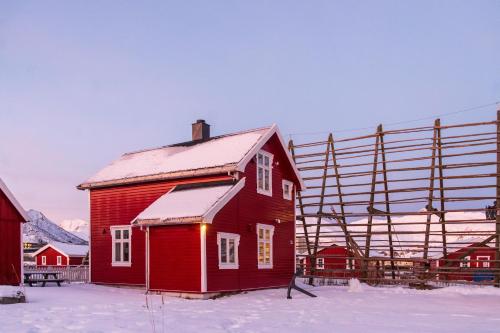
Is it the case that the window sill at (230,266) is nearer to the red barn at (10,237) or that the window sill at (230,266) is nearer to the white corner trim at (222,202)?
the white corner trim at (222,202)

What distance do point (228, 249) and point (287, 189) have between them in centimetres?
688

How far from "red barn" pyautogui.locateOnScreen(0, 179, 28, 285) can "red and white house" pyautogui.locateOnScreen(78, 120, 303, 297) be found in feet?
14.9

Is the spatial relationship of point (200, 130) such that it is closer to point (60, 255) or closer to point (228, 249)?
point (228, 249)

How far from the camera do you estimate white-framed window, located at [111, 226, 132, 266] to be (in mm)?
24734

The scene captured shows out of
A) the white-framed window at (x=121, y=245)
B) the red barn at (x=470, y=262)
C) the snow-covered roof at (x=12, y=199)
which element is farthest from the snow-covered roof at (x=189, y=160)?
the red barn at (x=470, y=262)

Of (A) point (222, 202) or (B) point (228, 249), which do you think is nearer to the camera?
(A) point (222, 202)

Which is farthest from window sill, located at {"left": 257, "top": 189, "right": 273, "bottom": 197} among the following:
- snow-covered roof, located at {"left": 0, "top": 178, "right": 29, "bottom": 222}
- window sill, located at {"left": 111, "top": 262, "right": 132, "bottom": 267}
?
snow-covered roof, located at {"left": 0, "top": 178, "right": 29, "bottom": 222}

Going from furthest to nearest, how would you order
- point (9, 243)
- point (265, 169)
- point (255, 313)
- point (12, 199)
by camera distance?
1. point (265, 169)
2. point (12, 199)
3. point (9, 243)
4. point (255, 313)

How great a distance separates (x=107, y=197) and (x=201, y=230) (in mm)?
8028

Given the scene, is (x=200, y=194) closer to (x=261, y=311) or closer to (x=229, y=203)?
(x=229, y=203)

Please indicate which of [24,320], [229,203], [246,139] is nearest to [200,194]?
[229,203]

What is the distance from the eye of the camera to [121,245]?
2530 centimetres

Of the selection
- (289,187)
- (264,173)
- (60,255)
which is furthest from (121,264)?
(60,255)

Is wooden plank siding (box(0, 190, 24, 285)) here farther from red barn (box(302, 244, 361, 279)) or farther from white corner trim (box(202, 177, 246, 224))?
red barn (box(302, 244, 361, 279))
